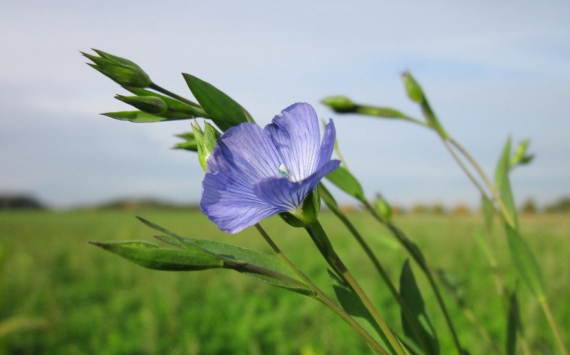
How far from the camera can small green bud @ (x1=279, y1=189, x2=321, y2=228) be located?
24 cm

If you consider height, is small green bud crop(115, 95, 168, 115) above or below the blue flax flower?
above

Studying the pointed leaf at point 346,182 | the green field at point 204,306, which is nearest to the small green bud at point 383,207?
the pointed leaf at point 346,182

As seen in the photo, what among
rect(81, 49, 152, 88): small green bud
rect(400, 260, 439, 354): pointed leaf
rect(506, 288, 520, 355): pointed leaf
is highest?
rect(81, 49, 152, 88): small green bud

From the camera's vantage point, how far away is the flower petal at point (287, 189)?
221 mm

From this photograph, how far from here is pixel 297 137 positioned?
278mm

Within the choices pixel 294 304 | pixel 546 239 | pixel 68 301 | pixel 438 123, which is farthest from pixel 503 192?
pixel 546 239

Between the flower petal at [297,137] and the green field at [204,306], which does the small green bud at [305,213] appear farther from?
the green field at [204,306]

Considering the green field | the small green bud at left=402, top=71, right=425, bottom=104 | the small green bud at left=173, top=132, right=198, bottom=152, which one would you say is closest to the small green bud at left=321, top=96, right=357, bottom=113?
the small green bud at left=402, top=71, right=425, bottom=104

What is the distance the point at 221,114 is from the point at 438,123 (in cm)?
28

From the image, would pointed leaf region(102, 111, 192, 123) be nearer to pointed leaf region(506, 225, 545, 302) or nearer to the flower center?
the flower center

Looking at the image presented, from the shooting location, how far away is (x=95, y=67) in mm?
284

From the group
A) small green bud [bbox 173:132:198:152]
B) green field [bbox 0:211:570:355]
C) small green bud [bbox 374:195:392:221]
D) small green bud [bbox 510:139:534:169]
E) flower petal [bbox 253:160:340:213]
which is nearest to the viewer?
flower petal [bbox 253:160:340:213]

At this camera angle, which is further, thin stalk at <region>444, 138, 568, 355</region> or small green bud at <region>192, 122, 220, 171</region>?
thin stalk at <region>444, 138, 568, 355</region>

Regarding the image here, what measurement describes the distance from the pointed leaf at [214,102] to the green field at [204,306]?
0.78 metres
